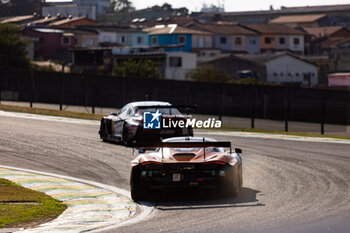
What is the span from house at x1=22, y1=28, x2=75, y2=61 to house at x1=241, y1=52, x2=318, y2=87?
2677 centimetres

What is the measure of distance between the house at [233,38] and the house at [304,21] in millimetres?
41890

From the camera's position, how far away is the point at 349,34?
15038cm

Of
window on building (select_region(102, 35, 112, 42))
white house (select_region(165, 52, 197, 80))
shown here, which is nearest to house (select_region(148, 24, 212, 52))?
window on building (select_region(102, 35, 112, 42))

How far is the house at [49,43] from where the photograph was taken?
104m

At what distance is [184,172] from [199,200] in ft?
2.54

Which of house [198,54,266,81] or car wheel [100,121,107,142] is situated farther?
house [198,54,266,81]

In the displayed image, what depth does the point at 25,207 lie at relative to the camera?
13.5 meters

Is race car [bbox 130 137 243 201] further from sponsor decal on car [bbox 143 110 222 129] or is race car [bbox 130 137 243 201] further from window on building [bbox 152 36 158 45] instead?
window on building [bbox 152 36 158 45]

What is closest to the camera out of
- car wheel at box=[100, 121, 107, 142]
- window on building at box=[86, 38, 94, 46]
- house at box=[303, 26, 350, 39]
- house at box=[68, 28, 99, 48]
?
car wheel at box=[100, 121, 107, 142]

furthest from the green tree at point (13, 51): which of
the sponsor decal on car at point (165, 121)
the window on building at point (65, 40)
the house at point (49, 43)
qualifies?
the sponsor decal on car at point (165, 121)

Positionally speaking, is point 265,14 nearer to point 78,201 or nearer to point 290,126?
point 290,126

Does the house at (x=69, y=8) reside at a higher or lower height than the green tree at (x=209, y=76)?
higher

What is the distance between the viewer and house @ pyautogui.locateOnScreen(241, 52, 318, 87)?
100688mm

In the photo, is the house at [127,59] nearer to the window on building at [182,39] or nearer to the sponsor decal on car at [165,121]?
the window on building at [182,39]
